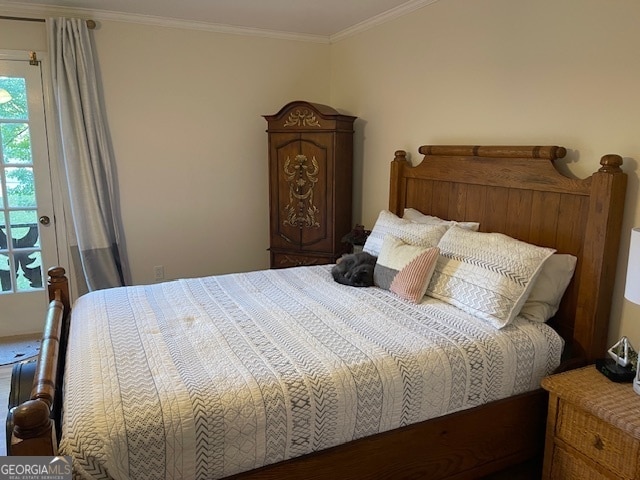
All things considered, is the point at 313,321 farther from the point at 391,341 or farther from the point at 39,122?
the point at 39,122

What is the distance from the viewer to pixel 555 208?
2350mm

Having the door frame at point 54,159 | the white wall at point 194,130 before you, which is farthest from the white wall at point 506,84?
the door frame at point 54,159

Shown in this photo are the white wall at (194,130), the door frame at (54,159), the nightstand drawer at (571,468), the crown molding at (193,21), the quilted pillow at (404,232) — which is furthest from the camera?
the white wall at (194,130)

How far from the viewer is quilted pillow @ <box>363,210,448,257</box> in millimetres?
2736

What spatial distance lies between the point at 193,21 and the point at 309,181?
151 centimetres

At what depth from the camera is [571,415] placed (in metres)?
1.90

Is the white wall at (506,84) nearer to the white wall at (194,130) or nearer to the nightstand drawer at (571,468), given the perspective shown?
A: the nightstand drawer at (571,468)

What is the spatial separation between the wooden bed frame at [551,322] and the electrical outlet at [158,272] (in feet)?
4.95

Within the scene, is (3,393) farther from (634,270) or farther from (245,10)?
(634,270)

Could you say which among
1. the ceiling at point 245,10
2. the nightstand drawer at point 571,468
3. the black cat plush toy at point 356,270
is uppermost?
the ceiling at point 245,10

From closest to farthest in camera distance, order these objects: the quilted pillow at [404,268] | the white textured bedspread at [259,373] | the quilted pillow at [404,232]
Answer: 1. the white textured bedspread at [259,373]
2. the quilted pillow at [404,268]
3. the quilted pillow at [404,232]

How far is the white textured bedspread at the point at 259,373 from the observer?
150 cm

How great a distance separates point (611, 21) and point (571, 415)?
1.64 meters

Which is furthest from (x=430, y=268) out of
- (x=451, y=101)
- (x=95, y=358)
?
(x=95, y=358)
